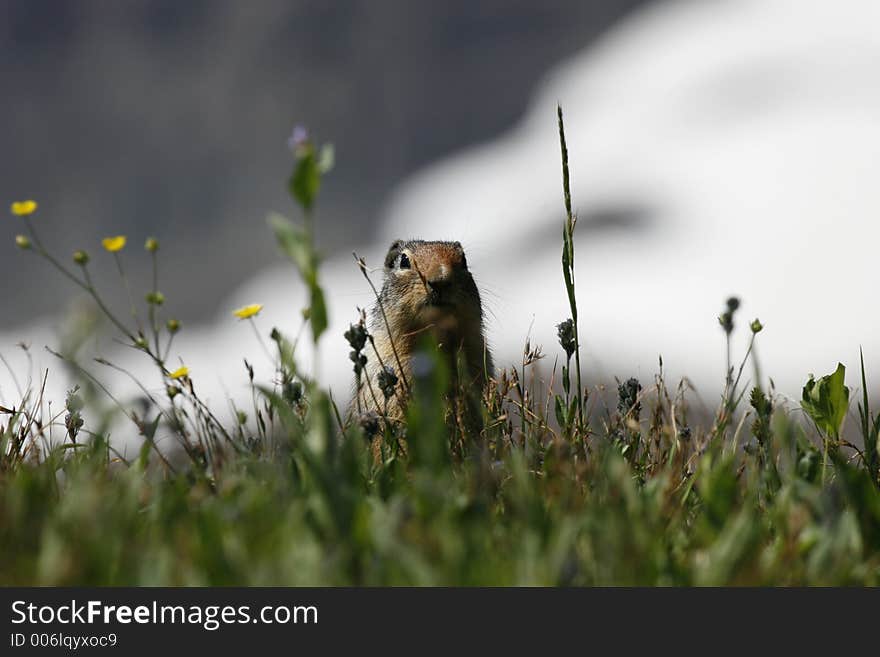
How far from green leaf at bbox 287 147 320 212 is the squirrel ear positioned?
5.04 metres

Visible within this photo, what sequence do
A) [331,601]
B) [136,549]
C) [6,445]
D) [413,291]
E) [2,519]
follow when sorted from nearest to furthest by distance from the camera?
[331,601] < [136,549] < [2,519] < [6,445] < [413,291]

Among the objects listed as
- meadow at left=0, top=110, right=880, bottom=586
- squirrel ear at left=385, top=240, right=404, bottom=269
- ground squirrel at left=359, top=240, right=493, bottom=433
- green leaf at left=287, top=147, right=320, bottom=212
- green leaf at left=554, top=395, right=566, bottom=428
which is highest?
squirrel ear at left=385, top=240, right=404, bottom=269

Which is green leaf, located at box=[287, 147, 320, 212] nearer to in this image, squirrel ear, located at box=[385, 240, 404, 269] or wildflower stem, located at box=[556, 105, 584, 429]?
wildflower stem, located at box=[556, 105, 584, 429]

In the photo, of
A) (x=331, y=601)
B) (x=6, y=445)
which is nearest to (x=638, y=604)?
(x=331, y=601)

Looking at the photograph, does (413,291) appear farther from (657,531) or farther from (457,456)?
(657,531)

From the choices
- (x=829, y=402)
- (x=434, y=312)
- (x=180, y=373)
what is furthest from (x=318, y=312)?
(x=434, y=312)

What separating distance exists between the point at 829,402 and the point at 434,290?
2.89 metres

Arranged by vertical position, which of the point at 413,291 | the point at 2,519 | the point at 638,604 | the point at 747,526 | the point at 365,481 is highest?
the point at 413,291

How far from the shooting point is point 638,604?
5.73 ft

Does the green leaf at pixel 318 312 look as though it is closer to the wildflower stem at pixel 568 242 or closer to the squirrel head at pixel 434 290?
the wildflower stem at pixel 568 242

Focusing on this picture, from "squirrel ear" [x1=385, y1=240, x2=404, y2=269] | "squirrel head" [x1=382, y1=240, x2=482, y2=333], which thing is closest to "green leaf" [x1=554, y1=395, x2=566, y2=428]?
"squirrel head" [x1=382, y1=240, x2=482, y2=333]

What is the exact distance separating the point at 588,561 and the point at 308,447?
75cm

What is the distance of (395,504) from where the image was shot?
2.03 m

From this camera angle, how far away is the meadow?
1780mm
